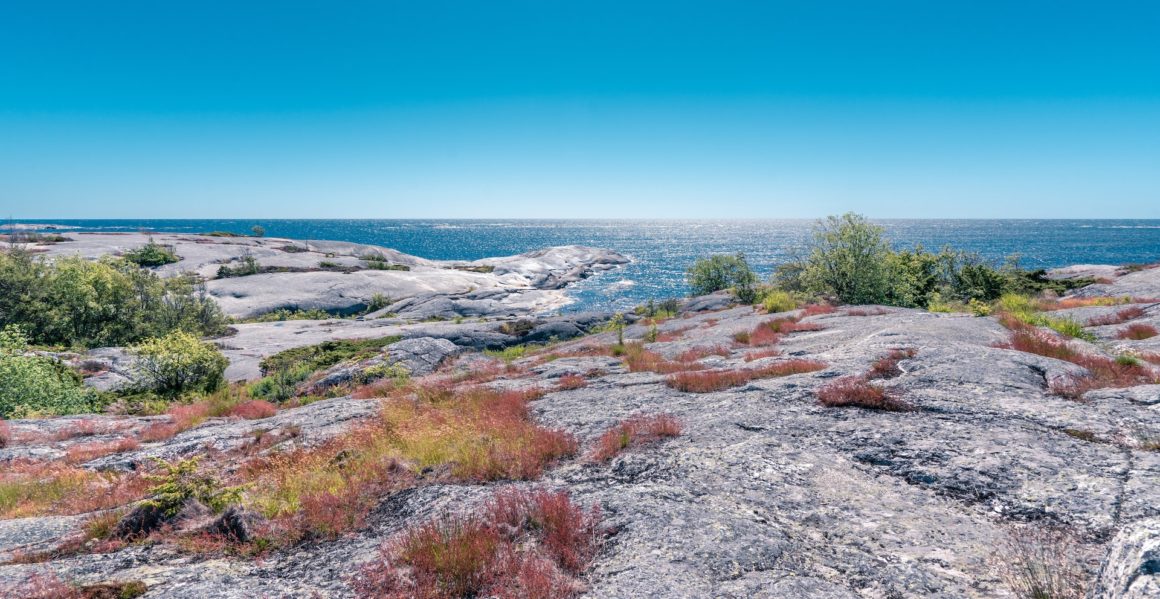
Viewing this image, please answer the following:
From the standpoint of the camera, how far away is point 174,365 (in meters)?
22.5

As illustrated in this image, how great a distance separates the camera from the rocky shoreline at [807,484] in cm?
529

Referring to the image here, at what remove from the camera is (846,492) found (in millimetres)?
6965

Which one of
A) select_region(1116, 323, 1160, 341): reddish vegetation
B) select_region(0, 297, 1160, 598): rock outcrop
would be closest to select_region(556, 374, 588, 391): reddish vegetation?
select_region(0, 297, 1160, 598): rock outcrop

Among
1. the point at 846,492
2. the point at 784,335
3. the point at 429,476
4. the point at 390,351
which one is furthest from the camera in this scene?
the point at 390,351

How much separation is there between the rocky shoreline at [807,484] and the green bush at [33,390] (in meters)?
5.08

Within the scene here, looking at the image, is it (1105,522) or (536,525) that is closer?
(1105,522)

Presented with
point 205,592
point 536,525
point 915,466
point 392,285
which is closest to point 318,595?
point 205,592

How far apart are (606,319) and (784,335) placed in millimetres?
27467

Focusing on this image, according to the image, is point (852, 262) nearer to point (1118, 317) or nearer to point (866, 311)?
point (866, 311)

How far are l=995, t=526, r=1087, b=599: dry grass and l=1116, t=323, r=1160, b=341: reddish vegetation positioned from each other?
1556cm

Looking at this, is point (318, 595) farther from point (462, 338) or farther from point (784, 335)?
A: point (462, 338)

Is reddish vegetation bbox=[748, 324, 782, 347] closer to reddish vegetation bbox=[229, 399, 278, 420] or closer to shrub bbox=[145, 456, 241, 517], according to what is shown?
shrub bbox=[145, 456, 241, 517]

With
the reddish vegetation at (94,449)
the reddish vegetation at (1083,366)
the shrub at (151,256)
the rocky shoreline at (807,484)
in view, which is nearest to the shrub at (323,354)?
the rocky shoreline at (807,484)

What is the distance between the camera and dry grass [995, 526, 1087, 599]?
455 centimetres
